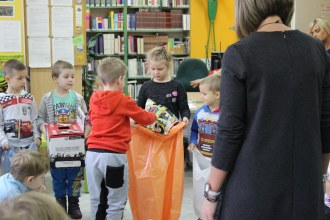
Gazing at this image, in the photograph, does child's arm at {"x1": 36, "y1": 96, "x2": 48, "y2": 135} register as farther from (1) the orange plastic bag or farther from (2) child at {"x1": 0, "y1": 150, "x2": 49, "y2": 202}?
(2) child at {"x1": 0, "y1": 150, "x2": 49, "y2": 202}

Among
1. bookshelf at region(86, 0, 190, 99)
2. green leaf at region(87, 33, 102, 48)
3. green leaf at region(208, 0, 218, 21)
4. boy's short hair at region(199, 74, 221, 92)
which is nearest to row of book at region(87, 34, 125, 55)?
bookshelf at region(86, 0, 190, 99)

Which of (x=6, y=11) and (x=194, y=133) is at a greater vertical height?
(x=6, y=11)

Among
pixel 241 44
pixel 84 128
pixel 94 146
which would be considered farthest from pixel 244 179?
pixel 84 128

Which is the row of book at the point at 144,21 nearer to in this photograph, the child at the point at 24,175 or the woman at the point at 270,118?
the child at the point at 24,175

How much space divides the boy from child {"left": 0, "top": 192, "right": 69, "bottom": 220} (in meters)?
1.79

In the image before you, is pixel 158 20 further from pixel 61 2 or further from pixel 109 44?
pixel 61 2

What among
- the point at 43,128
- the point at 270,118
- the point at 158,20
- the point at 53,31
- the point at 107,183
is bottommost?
the point at 107,183

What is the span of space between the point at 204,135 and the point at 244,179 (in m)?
1.37

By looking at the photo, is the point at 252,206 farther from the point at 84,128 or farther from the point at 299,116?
the point at 84,128

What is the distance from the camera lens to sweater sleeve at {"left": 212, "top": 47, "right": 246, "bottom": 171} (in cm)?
134

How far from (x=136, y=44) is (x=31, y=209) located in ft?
20.2

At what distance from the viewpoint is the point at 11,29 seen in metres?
4.70

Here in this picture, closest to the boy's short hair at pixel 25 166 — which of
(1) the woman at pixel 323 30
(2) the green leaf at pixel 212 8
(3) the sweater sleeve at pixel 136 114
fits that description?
(3) the sweater sleeve at pixel 136 114

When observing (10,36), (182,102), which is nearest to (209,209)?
(182,102)
